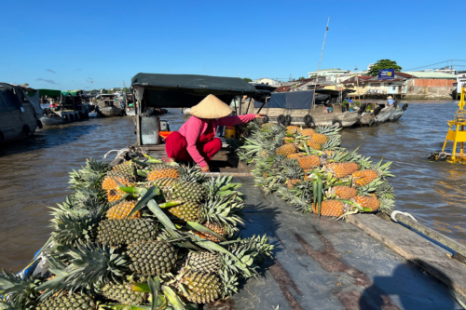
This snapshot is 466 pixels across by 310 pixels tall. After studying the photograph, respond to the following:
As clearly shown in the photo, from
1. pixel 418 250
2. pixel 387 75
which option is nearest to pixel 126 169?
pixel 418 250

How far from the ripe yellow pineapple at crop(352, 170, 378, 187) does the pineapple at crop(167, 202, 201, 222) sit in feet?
8.53

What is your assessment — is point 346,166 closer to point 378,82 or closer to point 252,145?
point 252,145

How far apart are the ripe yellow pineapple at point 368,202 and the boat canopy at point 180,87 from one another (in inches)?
172

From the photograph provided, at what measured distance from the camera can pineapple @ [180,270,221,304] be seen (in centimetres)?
183

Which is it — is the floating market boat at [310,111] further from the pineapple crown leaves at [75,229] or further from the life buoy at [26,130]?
the pineapple crown leaves at [75,229]

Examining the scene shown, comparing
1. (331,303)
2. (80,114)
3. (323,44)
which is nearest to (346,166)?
(331,303)

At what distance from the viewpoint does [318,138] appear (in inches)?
203

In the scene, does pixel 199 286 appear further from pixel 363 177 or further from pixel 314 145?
pixel 314 145

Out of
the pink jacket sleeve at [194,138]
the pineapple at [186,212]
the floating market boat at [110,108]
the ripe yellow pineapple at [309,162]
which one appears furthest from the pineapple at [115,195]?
the floating market boat at [110,108]

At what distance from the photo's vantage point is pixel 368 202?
3641mm

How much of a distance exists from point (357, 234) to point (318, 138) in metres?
2.36

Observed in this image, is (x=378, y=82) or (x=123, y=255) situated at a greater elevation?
(x=378, y=82)

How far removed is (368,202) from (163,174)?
2.58 metres

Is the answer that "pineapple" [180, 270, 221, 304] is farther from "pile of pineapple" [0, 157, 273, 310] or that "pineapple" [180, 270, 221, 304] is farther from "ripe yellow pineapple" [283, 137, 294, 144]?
"ripe yellow pineapple" [283, 137, 294, 144]
